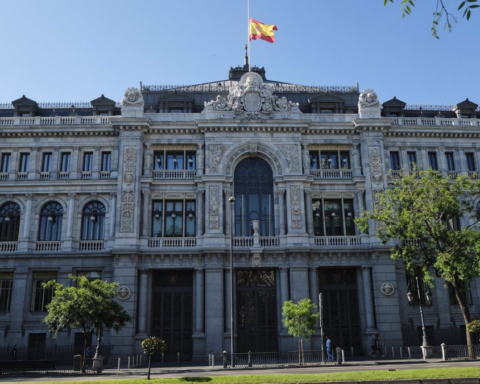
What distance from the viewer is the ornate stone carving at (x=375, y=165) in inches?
1622

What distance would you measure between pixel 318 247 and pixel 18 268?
82.0ft

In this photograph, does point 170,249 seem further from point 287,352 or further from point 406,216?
point 406,216

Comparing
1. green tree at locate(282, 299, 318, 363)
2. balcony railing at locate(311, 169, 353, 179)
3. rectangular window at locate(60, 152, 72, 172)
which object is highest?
rectangular window at locate(60, 152, 72, 172)

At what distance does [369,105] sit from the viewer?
43094 mm

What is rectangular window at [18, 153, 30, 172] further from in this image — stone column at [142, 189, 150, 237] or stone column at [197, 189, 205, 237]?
stone column at [197, 189, 205, 237]

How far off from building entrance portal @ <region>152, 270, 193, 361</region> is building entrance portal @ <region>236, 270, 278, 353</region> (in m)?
4.07

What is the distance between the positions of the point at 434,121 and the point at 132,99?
28.4 meters

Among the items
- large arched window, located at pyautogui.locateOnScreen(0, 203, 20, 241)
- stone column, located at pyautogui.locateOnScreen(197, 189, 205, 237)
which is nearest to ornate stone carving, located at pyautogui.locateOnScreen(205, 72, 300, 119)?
stone column, located at pyautogui.locateOnScreen(197, 189, 205, 237)

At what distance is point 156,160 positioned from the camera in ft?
139

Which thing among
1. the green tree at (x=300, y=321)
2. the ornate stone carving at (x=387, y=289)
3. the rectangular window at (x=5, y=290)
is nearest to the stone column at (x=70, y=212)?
the rectangular window at (x=5, y=290)

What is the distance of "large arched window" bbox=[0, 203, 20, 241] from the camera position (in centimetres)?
4022

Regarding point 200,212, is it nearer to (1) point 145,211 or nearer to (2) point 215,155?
(1) point 145,211

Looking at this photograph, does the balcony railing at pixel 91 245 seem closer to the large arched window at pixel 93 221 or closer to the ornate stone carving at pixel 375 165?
the large arched window at pixel 93 221

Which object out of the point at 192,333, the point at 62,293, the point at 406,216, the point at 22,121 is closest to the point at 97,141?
the point at 22,121
